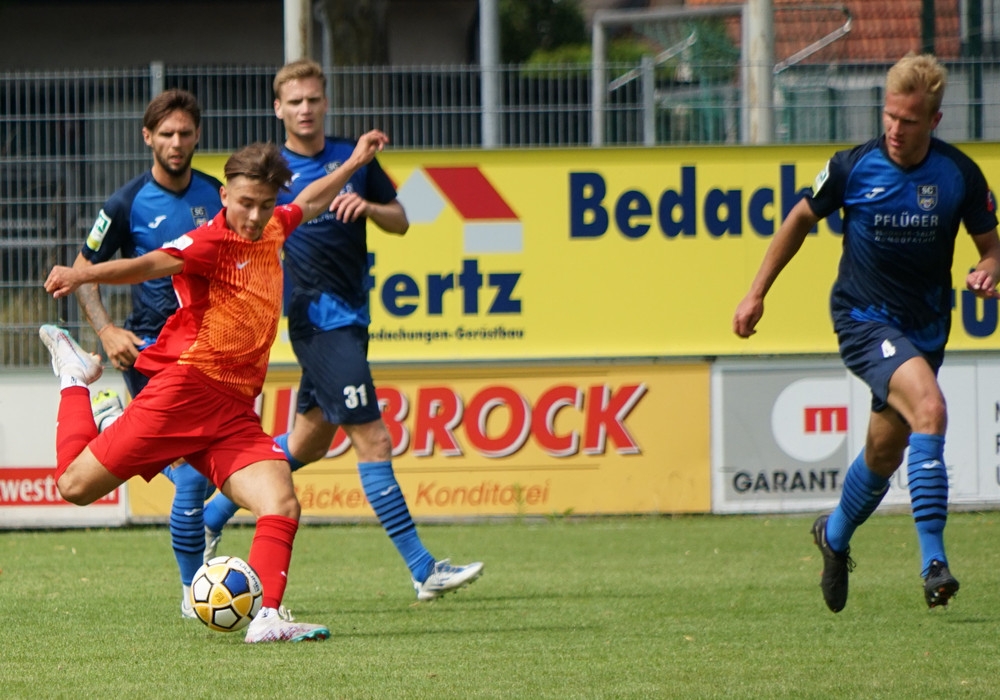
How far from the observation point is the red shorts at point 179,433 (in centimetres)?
567

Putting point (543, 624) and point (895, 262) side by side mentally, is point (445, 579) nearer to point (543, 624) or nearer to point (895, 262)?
point (543, 624)

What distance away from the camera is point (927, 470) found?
5941 mm

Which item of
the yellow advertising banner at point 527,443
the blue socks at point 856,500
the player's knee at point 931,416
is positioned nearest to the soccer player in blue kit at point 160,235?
the blue socks at point 856,500

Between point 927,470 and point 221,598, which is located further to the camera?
point 927,470

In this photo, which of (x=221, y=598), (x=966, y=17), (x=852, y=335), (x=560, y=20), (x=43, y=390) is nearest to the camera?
(x=221, y=598)

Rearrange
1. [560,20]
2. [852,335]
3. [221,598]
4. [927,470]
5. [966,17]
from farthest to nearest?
1. [560,20]
2. [966,17]
3. [852,335]
4. [927,470]
5. [221,598]

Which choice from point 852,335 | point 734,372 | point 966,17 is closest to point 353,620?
point 852,335

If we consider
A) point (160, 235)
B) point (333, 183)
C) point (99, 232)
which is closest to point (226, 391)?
point (333, 183)

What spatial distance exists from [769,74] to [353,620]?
6.05 metres

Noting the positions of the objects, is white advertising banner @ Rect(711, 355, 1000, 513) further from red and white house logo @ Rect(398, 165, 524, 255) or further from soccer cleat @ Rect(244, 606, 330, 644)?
soccer cleat @ Rect(244, 606, 330, 644)

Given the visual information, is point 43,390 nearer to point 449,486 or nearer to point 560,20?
point 449,486

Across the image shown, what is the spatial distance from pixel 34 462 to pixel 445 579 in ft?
15.8

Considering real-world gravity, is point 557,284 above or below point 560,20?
below

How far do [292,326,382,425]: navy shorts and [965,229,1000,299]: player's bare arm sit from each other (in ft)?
8.68
